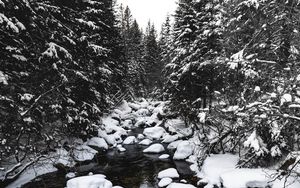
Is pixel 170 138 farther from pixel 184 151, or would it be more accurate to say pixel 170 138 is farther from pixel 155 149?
pixel 184 151

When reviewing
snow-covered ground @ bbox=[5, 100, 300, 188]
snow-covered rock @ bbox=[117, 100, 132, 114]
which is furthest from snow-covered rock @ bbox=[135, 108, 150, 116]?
snow-covered ground @ bbox=[5, 100, 300, 188]

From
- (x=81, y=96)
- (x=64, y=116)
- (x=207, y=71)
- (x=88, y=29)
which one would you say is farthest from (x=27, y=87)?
(x=207, y=71)

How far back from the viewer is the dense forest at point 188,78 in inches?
359

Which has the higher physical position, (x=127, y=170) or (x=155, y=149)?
(x=155, y=149)

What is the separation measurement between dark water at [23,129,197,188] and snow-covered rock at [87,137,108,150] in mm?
518

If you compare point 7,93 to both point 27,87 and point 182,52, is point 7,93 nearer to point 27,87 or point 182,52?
point 27,87

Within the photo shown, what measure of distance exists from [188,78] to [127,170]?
7581 millimetres

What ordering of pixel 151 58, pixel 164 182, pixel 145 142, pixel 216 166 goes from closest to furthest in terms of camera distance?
1. pixel 164 182
2. pixel 216 166
3. pixel 145 142
4. pixel 151 58

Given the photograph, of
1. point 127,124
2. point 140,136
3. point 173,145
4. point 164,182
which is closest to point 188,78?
point 173,145

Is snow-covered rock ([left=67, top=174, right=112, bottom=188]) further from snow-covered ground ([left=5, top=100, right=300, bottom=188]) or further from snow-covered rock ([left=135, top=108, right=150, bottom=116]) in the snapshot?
snow-covered rock ([left=135, top=108, right=150, bottom=116])

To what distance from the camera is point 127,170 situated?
14.2 meters

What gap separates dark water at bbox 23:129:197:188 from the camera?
1202 cm

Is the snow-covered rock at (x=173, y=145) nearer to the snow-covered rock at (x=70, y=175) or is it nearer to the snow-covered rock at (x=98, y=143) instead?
the snow-covered rock at (x=98, y=143)

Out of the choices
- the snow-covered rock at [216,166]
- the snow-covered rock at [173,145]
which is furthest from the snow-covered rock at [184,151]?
the snow-covered rock at [216,166]
